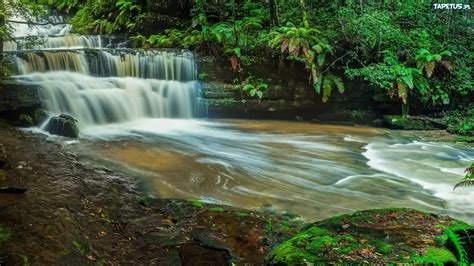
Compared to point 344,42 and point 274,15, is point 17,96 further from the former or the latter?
point 344,42

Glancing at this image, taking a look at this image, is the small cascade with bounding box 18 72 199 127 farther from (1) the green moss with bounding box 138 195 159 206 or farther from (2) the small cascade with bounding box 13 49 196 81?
(1) the green moss with bounding box 138 195 159 206

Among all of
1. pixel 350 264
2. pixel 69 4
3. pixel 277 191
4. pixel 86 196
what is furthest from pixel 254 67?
pixel 69 4

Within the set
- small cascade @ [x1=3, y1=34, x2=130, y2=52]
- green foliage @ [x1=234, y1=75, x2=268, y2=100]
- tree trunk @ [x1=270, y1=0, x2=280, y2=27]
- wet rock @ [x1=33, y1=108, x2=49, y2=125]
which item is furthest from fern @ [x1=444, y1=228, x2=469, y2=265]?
small cascade @ [x1=3, y1=34, x2=130, y2=52]

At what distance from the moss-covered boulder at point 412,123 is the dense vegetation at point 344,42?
1.11 ft

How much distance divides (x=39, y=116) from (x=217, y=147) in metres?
4.18

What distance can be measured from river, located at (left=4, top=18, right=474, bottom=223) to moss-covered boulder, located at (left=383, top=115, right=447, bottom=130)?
0.63 m

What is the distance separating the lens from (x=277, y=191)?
19.1 ft

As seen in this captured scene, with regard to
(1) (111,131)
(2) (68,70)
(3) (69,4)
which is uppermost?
(3) (69,4)

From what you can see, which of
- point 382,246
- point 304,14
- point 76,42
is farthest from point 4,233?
point 76,42

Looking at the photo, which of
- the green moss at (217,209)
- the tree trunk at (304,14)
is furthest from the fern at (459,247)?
the tree trunk at (304,14)

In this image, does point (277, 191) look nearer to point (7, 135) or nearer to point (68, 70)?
point (7, 135)

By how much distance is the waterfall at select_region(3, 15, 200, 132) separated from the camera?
986 centimetres

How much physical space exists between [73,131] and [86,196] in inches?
171

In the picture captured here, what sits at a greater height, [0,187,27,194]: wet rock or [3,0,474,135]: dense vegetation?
[3,0,474,135]: dense vegetation
